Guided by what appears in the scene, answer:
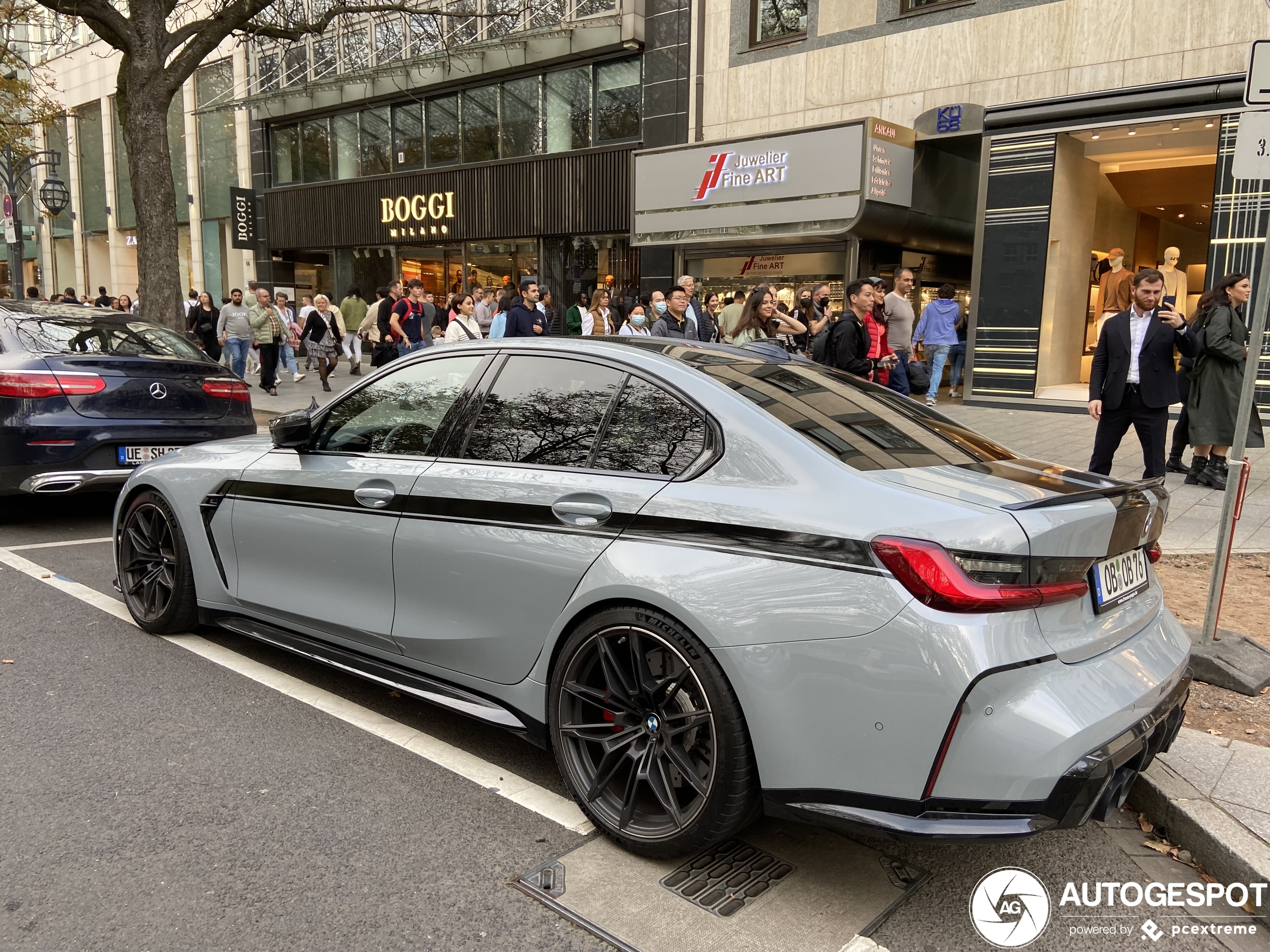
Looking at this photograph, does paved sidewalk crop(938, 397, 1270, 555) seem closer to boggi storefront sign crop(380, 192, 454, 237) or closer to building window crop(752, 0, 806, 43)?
building window crop(752, 0, 806, 43)

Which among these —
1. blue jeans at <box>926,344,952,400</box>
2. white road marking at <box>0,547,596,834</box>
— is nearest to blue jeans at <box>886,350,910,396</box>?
blue jeans at <box>926,344,952,400</box>

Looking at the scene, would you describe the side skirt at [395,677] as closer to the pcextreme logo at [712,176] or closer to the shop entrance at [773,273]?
the shop entrance at [773,273]

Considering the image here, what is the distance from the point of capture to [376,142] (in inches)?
924

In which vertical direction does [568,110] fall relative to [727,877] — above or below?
above

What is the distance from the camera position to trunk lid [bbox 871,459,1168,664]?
240 cm

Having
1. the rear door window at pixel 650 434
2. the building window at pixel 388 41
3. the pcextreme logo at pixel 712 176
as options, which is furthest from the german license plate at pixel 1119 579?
the building window at pixel 388 41

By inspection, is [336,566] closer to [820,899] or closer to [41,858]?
[41,858]

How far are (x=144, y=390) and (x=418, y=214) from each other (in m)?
17.0

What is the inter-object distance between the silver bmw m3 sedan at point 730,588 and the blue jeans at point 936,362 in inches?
434

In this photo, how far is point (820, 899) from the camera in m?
2.64

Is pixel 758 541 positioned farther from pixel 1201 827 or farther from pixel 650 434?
pixel 1201 827

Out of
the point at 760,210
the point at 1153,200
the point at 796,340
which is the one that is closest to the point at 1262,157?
the point at 796,340

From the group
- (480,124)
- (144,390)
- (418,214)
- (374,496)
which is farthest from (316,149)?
(374,496)

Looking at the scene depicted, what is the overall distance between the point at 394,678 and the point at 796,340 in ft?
34.8
